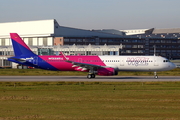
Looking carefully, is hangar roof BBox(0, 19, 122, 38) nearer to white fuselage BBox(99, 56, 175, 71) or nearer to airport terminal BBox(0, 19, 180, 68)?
airport terminal BBox(0, 19, 180, 68)

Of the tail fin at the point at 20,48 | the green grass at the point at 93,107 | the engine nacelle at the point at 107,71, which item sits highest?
the tail fin at the point at 20,48

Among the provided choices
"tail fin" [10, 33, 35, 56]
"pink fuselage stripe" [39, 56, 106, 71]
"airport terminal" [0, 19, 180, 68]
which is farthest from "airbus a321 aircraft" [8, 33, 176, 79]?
"airport terminal" [0, 19, 180, 68]

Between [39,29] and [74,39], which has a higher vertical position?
[39,29]

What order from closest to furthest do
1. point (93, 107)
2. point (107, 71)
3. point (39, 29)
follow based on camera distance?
1. point (93, 107)
2. point (107, 71)
3. point (39, 29)

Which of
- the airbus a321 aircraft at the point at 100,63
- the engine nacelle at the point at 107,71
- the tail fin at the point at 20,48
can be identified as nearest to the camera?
the engine nacelle at the point at 107,71

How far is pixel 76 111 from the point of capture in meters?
23.9

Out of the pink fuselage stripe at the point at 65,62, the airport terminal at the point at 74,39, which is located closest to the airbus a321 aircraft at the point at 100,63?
the pink fuselage stripe at the point at 65,62

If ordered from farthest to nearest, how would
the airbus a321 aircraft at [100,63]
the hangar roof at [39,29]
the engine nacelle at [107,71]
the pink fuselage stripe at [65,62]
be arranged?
the hangar roof at [39,29], the pink fuselage stripe at [65,62], the airbus a321 aircraft at [100,63], the engine nacelle at [107,71]

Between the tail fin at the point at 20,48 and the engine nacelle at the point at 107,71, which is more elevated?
the tail fin at the point at 20,48

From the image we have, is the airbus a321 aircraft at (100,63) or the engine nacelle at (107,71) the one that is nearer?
the engine nacelle at (107,71)

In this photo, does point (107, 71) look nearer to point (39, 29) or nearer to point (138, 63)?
point (138, 63)

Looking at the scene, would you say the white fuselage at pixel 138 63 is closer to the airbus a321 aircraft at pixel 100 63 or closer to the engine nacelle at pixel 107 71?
the airbus a321 aircraft at pixel 100 63

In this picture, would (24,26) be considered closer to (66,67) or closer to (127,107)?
(66,67)

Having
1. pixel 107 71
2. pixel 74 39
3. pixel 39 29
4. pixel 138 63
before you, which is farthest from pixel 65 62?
pixel 74 39
